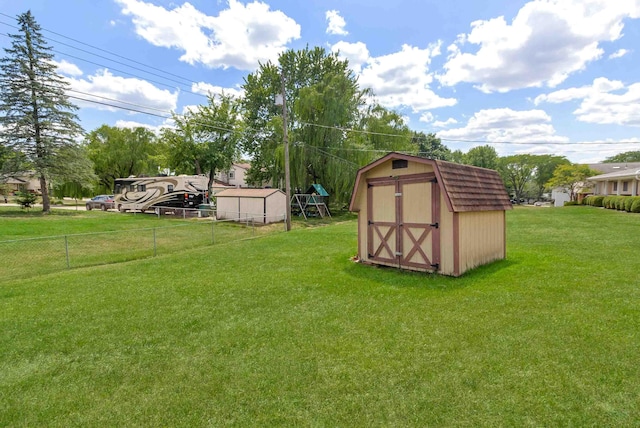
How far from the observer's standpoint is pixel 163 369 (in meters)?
3.46

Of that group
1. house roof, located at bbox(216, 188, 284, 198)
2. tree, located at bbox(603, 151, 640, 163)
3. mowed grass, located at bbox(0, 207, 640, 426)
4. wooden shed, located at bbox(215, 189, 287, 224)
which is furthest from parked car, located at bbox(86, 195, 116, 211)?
tree, located at bbox(603, 151, 640, 163)

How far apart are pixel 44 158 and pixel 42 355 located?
2551cm

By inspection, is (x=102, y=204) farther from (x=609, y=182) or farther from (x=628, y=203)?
(x=609, y=182)

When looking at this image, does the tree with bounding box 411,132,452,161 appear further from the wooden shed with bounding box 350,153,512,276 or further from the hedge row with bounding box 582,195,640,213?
the wooden shed with bounding box 350,153,512,276

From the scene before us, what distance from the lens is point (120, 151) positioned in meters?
39.5

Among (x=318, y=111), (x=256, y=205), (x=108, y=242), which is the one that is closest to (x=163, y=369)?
(x=108, y=242)

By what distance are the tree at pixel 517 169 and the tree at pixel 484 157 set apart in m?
2.35

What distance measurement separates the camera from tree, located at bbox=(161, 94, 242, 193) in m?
29.3

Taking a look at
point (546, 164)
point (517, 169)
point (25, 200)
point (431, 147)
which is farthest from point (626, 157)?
point (25, 200)

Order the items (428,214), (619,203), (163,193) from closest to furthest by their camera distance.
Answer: (428,214) < (619,203) < (163,193)

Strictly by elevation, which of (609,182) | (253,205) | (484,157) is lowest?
(253,205)

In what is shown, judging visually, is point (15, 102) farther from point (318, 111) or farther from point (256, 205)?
point (318, 111)

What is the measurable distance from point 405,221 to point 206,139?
27.2m

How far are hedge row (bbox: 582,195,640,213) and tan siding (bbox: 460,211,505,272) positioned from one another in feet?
60.5
